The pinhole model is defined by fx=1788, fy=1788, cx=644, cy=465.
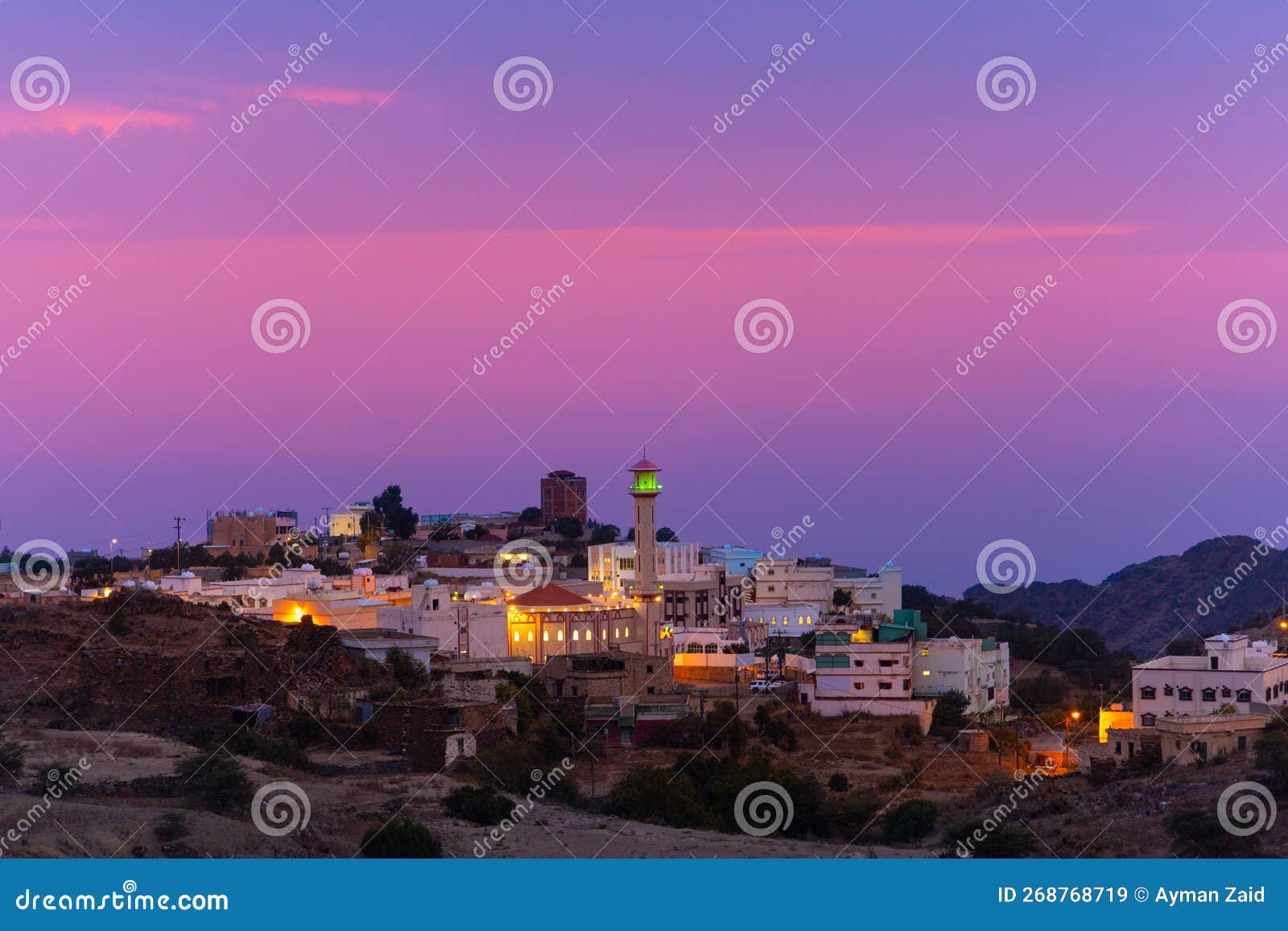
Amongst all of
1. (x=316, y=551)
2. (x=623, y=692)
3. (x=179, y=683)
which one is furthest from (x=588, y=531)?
(x=179, y=683)

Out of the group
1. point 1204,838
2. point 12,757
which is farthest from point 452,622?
point 1204,838

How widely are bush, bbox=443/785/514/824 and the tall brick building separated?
57701 millimetres

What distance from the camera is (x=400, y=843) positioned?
2102cm

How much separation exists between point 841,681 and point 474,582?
17.9 m

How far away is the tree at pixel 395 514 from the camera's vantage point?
237ft

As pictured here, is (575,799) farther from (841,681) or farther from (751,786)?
(841,681)

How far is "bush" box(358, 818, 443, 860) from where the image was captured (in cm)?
2086

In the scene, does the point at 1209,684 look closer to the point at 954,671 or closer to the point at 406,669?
the point at 954,671

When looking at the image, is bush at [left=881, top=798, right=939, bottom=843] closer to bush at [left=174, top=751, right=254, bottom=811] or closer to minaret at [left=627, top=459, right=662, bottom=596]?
bush at [left=174, top=751, right=254, bottom=811]

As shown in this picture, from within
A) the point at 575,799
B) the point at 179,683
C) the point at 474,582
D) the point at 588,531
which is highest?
the point at 588,531

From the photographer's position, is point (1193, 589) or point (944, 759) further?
point (1193, 589)

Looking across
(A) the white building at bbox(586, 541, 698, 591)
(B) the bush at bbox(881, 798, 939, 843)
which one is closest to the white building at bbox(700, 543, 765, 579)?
(A) the white building at bbox(586, 541, 698, 591)

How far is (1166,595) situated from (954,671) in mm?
40863

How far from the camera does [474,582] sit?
52.2m
